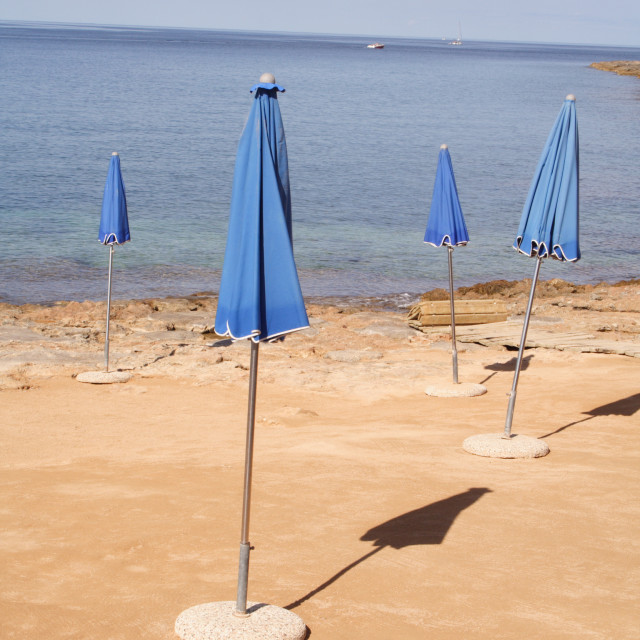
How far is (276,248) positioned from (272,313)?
0.38 meters

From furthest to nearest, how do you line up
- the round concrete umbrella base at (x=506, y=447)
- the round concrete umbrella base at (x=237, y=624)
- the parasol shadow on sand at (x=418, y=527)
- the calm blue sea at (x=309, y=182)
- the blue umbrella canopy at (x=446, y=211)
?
the calm blue sea at (x=309, y=182), the blue umbrella canopy at (x=446, y=211), the round concrete umbrella base at (x=506, y=447), the parasol shadow on sand at (x=418, y=527), the round concrete umbrella base at (x=237, y=624)

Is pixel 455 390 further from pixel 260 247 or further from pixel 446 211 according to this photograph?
pixel 260 247

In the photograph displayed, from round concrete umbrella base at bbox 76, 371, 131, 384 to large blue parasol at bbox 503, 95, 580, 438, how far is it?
6395mm

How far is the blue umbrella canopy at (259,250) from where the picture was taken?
485cm

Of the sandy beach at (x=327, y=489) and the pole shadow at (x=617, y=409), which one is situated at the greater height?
the pole shadow at (x=617, y=409)

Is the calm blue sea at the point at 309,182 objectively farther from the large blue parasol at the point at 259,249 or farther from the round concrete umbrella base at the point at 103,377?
the large blue parasol at the point at 259,249

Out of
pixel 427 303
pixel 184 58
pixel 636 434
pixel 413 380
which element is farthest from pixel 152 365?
pixel 184 58

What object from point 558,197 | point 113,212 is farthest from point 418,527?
point 113,212

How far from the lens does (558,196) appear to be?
27.6 feet

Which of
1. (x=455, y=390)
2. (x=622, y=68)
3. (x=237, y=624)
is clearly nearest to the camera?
(x=237, y=624)

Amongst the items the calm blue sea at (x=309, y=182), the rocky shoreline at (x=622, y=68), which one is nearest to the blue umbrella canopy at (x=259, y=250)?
the calm blue sea at (x=309, y=182)

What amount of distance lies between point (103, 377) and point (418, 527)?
6626mm

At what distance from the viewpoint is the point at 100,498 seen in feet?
24.7

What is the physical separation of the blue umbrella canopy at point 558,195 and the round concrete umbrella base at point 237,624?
15.6ft
